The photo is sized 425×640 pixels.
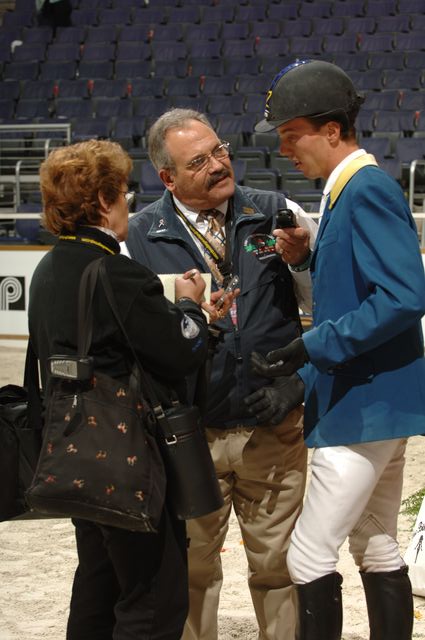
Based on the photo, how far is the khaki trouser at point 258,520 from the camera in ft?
9.19

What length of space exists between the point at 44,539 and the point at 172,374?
2.41m

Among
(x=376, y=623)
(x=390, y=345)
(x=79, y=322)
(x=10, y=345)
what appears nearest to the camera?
(x=79, y=322)

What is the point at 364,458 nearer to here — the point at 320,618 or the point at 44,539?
the point at 320,618

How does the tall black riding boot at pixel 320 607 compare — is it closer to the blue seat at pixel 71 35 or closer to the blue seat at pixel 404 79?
the blue seat at pixel 404 79

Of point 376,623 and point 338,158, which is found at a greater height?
point 338,158

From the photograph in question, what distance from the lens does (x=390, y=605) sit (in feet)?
8.09

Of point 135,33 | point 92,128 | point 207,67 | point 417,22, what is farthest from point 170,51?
point 417,22

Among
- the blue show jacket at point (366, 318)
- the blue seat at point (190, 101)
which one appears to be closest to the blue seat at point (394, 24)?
the blue seat at point (190, 101)

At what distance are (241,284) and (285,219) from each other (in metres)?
0.25

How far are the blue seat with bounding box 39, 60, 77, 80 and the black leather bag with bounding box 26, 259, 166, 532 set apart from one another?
14236 millimetres

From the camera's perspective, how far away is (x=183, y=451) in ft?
7.37

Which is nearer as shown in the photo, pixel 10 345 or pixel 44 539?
pixel 44 539

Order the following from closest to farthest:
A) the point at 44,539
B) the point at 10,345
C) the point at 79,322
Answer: the point at 79,322, the point at 44,539, the point at 10,345

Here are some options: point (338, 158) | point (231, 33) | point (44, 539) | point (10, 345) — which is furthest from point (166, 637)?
point (231, 33)
